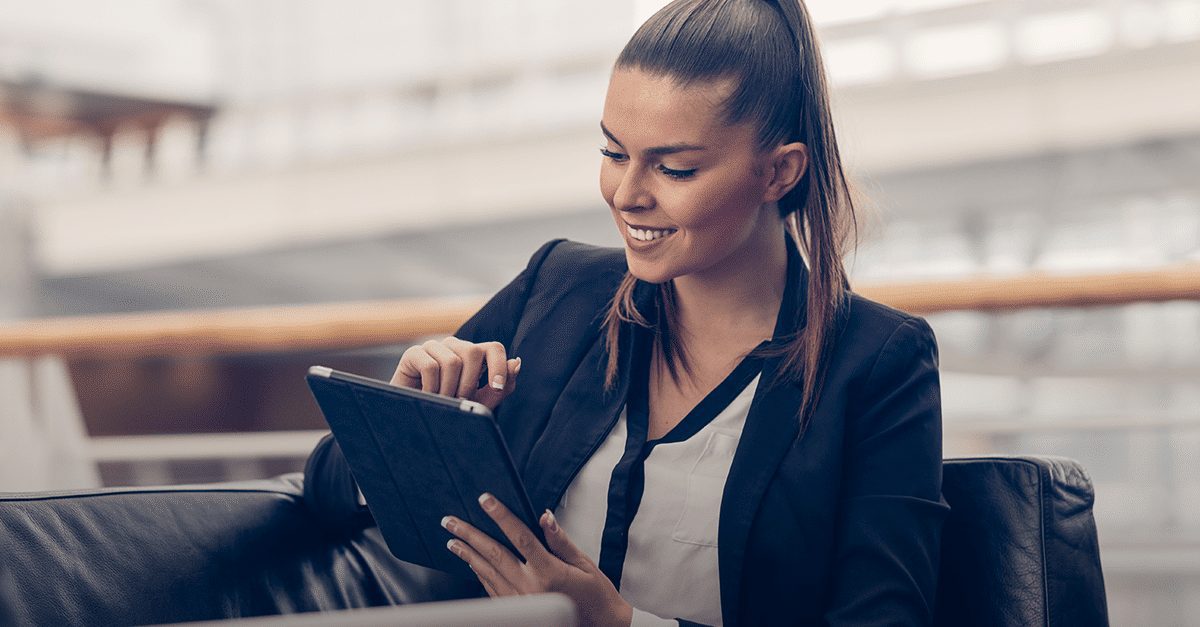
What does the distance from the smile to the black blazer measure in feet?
0.45

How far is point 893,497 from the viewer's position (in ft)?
3.08

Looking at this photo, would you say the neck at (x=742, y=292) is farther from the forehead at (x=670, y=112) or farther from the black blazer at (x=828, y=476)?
the forehead at (x=670, y=112)

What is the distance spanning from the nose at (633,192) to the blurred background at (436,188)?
65 cm

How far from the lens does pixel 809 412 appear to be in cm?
99

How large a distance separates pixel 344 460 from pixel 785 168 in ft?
1.64

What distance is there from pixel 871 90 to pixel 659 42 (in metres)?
5.61

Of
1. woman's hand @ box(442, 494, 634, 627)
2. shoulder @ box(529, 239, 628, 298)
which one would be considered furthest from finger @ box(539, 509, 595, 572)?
shoulder @ box(529, 239, 628, 298)

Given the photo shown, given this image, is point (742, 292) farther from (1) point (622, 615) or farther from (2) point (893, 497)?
(1) point (622, 615)

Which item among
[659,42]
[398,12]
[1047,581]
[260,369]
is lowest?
[260,369]

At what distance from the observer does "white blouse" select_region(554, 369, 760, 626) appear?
100cm

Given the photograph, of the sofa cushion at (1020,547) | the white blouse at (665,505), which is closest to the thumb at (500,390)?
the white blouse at (665,505)

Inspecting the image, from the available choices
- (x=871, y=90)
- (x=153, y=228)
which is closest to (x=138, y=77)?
(x=153, y=228)

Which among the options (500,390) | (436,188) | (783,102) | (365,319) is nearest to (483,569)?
(500,390)

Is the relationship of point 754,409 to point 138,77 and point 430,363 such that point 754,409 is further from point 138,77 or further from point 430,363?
point 138,77
